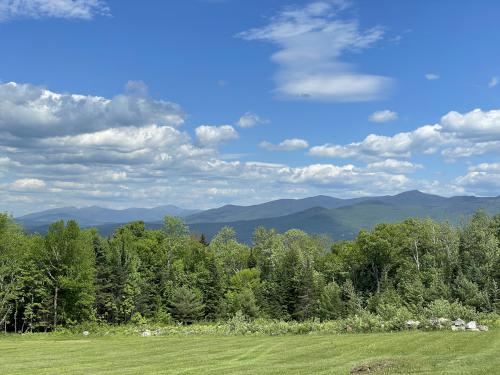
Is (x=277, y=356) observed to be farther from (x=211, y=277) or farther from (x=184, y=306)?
(x=211, y=277)

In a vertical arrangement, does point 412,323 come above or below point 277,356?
below

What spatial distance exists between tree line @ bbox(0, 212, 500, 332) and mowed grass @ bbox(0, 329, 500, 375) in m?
25.5

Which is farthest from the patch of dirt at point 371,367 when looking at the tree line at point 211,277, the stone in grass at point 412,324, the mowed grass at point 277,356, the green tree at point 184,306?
the green tree at point 184,306

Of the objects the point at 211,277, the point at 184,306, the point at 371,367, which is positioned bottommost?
the point at 184,306

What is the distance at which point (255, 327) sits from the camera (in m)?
40.5

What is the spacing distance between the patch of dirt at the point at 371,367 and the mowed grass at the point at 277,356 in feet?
0.35

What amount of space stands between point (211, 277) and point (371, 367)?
198 feet

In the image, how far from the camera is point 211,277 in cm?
7788

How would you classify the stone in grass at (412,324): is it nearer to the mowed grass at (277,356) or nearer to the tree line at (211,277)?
the mowed grass at (277,356)

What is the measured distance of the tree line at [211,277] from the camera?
191 feet

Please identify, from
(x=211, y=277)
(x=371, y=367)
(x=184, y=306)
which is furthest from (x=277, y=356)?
(x=211, y=277)

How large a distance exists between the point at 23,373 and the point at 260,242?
9080 centimetres

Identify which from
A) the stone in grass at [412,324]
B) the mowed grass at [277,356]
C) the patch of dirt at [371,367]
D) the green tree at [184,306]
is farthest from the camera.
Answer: the green tree at [184,306]

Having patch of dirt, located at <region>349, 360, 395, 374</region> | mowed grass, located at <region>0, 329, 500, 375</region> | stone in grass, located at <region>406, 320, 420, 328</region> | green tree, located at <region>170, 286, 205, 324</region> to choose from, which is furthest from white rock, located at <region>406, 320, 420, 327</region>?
green tree, located at <region>170, 286, 205, 324</region>
